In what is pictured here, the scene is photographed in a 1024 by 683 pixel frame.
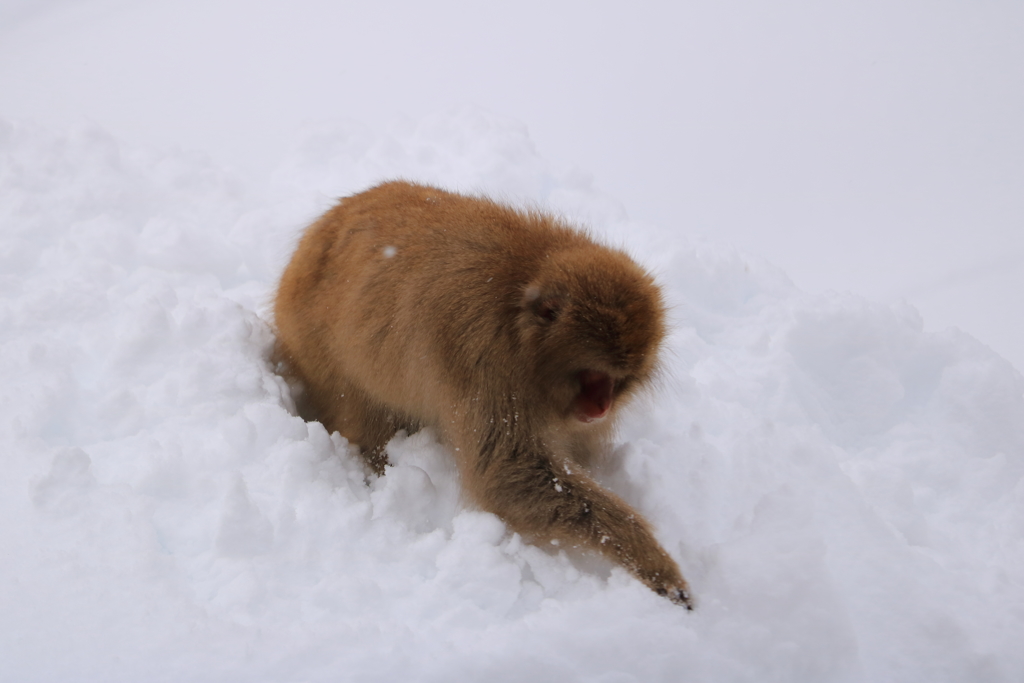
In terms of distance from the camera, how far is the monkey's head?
8.88 feet

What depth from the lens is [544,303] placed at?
2768mm

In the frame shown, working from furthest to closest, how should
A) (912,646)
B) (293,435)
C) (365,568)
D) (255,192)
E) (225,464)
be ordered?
(255,192) → (293,435) → (225,464) → (365,568) → (912,646)

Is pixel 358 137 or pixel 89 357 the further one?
pixel 358 137

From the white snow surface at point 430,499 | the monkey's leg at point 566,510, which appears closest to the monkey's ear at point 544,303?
the monkey's leg at point 566,510

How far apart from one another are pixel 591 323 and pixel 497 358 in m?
0.41

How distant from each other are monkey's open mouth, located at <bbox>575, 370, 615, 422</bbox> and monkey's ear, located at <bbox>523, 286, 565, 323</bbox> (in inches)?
10.6

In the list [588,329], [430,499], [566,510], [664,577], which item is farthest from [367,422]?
[664,577]

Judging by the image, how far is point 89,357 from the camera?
10.9ft

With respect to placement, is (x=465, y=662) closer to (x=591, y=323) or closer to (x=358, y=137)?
(x=591, y=323)

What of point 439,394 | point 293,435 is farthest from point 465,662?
point 293,435

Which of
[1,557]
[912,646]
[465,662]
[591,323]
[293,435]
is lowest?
[1,557]

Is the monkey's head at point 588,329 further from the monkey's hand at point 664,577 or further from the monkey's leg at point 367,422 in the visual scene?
the monkey's leg at point 367,422

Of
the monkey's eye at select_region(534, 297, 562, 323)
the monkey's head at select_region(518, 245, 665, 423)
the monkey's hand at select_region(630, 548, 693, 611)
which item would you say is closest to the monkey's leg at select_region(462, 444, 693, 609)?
the monkey's hand at select_region(630, 548, 693, 611)

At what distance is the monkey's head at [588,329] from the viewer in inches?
107
